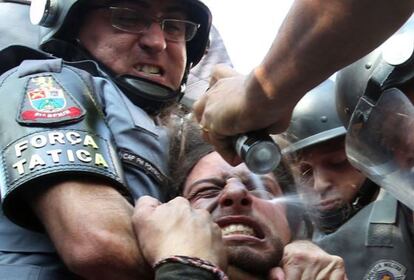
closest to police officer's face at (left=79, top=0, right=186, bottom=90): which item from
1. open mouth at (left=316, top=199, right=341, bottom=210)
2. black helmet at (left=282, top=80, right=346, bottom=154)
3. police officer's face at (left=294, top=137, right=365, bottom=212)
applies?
police officer's face at (left=294, top=137, right=365, bottom=212)

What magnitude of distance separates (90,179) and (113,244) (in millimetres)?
234

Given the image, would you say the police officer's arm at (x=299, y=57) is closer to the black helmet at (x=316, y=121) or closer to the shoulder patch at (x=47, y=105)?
the shoulder patch at (x=47, y=105)

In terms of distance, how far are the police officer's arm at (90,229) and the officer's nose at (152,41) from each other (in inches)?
41.4

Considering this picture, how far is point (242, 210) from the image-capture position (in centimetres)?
340

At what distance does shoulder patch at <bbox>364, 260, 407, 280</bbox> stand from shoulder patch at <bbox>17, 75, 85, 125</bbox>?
1919mm

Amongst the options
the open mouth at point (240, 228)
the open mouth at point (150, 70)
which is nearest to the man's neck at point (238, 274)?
the open mouth at point (240, 228)

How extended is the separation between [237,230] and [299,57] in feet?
2.65

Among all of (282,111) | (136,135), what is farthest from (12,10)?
(282,111)

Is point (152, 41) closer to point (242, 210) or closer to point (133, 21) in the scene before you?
point (133, 21)

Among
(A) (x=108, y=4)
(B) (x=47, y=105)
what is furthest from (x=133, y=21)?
(B) (x=47, y=105)

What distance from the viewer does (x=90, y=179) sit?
122 inches

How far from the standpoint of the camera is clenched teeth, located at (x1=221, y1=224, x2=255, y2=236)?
334cm

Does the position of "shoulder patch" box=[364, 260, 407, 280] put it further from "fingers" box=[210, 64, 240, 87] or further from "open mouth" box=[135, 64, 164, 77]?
"fingers" box=[210, 64, 240, 87]

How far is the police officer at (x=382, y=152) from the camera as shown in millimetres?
3504
